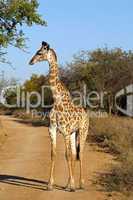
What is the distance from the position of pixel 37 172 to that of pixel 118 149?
445 cm

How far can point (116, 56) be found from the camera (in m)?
39.5

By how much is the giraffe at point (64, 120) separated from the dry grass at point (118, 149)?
802mm

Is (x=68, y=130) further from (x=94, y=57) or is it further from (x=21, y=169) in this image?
(x=94, y=57)

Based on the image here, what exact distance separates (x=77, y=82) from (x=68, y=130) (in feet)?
93.4

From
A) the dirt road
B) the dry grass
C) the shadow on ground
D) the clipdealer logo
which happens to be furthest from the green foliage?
the shadow on ground

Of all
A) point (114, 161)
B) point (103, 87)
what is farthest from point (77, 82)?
point (114, 161)

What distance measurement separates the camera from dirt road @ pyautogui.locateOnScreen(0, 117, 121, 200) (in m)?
10.5

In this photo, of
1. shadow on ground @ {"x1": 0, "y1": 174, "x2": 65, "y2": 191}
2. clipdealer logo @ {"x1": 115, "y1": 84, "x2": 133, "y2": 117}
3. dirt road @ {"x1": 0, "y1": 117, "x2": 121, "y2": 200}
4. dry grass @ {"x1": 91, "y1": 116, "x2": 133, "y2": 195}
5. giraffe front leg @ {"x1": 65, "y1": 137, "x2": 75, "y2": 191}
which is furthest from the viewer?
clipdealer logo @ {"x1": 115, "y1": 84, "x2": 133, "y2": 117}

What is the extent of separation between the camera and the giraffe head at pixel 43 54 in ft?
36.9

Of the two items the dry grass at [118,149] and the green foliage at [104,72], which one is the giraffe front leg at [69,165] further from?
the green foliage at [104,72]

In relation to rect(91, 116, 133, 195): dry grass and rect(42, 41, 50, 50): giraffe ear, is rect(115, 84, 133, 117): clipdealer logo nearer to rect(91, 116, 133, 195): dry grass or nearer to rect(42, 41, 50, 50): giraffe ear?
rect(91, 116, 133, 195): dry grass

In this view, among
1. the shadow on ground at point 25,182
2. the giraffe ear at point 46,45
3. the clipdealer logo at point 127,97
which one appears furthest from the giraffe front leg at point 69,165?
the clipdealer logo at point 127,97

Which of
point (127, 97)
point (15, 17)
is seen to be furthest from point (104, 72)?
point (15, 17)

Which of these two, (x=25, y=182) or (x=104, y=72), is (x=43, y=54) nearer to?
(x=25, y=182)
